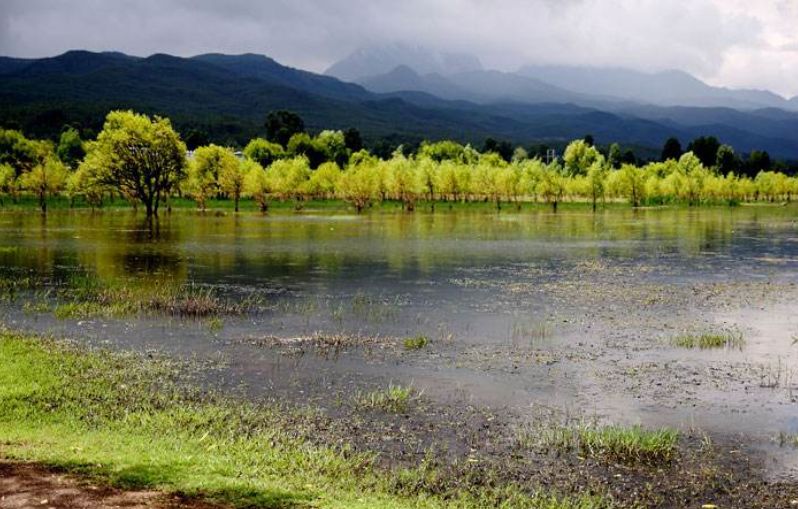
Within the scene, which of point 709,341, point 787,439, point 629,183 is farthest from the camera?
point 629,183

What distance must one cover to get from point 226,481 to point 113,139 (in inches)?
4318

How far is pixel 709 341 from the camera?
100 feet

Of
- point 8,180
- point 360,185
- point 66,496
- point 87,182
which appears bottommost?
point 66,496

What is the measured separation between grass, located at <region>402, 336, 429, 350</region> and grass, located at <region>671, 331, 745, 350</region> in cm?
1006

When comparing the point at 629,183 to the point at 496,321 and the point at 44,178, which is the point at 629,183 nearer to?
the point at 44,178

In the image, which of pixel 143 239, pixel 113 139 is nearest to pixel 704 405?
pixel 143 239

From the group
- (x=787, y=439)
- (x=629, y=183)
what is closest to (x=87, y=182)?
(x=787, y=439)

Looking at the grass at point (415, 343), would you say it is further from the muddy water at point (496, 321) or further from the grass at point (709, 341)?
the grass at point (709, 341)

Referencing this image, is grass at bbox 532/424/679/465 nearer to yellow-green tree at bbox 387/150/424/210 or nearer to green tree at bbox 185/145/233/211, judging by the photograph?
green tree at bbox 185/145/233/211

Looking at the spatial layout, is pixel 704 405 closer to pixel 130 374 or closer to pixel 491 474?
pixel 491 474

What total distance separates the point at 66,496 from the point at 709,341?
82.5ft

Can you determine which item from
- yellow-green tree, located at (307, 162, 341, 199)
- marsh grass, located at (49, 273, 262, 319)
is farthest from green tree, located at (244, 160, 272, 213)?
marsh grass, located at (49, 273, 262, 319)

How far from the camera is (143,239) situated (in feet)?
256

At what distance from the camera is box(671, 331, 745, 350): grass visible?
3022 centimetres
